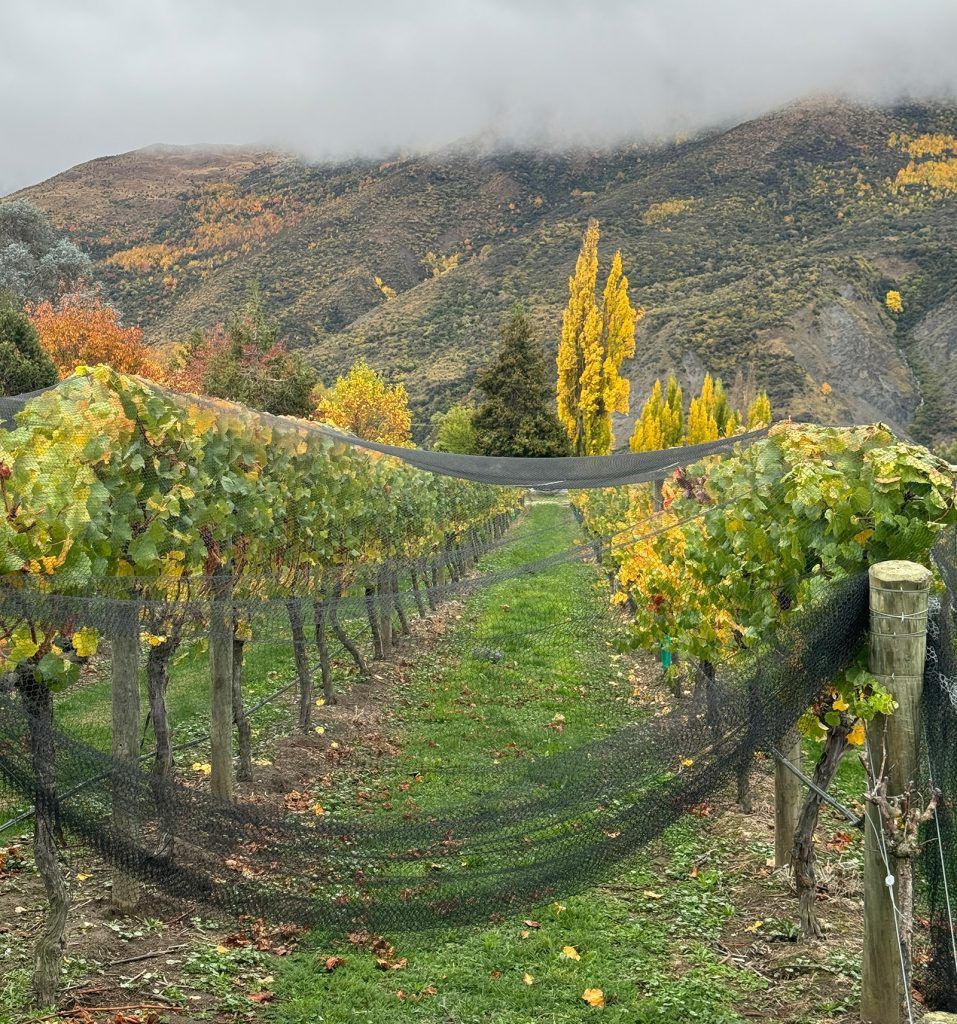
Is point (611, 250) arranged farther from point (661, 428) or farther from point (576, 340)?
point (576, 340)

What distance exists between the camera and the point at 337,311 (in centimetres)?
6138

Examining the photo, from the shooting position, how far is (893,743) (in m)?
3.05

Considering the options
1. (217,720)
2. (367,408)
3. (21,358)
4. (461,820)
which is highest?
(21,358)

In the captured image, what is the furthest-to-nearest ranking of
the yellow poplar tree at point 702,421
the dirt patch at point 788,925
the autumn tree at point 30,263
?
the autumn tree at point 30,263, the yellow poplar tree at point 702,421, the dirt patch at point 788,925

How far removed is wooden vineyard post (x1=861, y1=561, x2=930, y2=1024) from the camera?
3.01 meters

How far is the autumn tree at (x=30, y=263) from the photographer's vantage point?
111ft

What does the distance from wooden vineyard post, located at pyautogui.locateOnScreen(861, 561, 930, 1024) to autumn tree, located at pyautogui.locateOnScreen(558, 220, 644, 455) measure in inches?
1102

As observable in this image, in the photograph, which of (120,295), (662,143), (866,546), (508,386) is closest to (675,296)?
(508,386)

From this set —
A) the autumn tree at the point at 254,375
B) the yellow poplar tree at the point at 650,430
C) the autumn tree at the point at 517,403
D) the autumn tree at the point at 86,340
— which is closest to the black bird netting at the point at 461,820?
the autumn tree at the point at 254,375

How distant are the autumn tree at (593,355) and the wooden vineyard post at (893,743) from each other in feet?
91.8

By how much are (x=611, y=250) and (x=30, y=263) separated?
121ft

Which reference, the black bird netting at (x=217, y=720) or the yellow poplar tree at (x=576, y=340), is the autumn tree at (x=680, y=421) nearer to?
the yellow poplar tree at (x=576, y=340)

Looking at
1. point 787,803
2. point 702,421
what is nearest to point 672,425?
point 702,421

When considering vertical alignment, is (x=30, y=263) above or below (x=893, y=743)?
above
